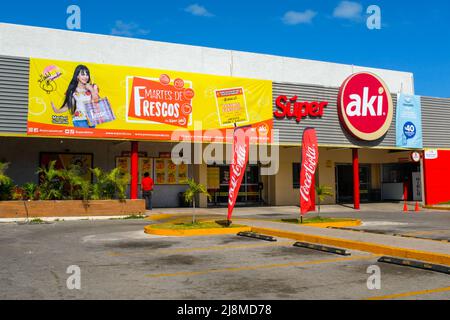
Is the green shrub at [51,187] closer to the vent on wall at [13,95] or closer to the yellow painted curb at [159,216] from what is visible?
the vent on wall at [13,95]

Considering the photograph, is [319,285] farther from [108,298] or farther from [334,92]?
[334,92]

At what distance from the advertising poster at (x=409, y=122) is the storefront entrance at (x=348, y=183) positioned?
5007mm

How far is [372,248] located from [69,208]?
12980 mm

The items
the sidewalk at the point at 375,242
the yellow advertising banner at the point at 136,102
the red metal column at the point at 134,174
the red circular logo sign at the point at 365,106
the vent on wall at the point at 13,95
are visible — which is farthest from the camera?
the red circular logo sign at the point at 365,106

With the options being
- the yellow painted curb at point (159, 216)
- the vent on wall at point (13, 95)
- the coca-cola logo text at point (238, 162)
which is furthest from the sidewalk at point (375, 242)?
the vent on wall at point (13, 95)

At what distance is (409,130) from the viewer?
87.1 feet

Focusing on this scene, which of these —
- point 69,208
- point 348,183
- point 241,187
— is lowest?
point 69,208

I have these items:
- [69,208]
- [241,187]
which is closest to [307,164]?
[69,208]

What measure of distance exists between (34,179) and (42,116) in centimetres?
528

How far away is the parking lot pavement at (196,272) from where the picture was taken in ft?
20.0

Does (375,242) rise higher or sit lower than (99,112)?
lower

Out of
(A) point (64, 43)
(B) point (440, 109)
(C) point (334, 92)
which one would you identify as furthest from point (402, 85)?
(A) point (64, 43)

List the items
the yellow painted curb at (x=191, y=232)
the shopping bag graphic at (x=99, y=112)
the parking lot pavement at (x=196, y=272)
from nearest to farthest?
the parking lot pavement at (x=196, y=272) < the yellow painted curb at (x=191, y=232) < the shopping bag graphic at (x=99, y=112)

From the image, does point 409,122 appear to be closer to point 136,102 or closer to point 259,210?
point 259,210
